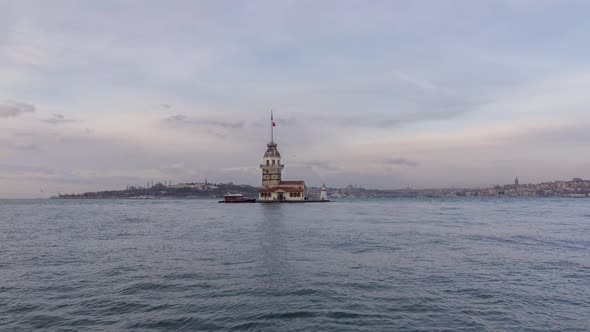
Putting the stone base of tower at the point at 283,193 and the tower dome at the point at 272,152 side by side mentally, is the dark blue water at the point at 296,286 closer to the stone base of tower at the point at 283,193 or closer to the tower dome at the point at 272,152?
the stone base of tower at the point at 283,193

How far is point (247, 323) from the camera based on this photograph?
12.5 metres

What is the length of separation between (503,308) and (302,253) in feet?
43.2

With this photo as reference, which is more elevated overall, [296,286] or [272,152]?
[272,152]

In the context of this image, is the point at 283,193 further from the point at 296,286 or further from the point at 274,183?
the point at 296,286

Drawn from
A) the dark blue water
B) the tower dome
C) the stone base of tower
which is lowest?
the dark blue water

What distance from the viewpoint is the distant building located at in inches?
4769

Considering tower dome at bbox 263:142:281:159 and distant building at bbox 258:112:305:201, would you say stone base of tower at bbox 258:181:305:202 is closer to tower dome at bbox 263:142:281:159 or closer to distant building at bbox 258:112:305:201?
distant building at bbox 258:112:305:201

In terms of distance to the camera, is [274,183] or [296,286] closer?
[296,286]

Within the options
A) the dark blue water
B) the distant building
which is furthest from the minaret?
the dark blue water

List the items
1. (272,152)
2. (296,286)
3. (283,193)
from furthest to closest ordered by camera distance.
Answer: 1. (272,152)
2. (283,193)
3. (296,286)

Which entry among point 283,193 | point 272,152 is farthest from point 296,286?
point 272,152

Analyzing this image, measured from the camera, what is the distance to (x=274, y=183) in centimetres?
12700

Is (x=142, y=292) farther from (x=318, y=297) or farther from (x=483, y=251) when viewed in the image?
(x=483, y=251)

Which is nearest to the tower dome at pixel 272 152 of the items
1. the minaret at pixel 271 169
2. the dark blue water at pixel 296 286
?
the minaret at pixel 271 169
